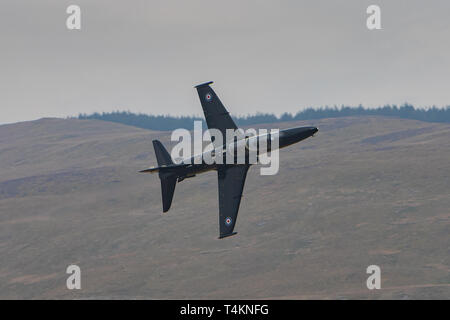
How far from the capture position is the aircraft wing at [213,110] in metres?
50.9

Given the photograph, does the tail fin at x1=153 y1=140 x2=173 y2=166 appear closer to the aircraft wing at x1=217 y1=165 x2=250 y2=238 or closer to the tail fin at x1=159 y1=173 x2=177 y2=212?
the tail fin at x1=159 y1=173 x2=177 y2=212

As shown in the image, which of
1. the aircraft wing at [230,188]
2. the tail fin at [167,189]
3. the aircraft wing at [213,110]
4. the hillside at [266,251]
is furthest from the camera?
the hillside at [266,251]

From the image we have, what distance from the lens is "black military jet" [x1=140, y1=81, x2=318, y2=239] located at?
47938 mm

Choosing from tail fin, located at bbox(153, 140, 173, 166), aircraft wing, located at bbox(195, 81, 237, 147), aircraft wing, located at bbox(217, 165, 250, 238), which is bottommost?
aircraft wing, located at bbox(217, 165, 250, 238)

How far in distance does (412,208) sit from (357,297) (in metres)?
59.8

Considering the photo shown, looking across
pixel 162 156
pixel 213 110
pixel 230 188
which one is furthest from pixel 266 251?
pixel 162 156

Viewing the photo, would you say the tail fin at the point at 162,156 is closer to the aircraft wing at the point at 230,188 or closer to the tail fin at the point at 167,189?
the tail fin at the point at 167,189

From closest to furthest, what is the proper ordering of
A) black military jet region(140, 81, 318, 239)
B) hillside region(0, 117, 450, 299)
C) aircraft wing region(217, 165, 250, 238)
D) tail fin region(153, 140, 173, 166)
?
black military jet region(140, 81, 318, 239) < tail fin region(153, 140, 173, 166) < aircraft wing region(217, 165, 250, 238) < hillside region(0, 117, 450, 299)

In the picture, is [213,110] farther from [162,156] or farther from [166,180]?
[166,180]

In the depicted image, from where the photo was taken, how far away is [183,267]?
518ft

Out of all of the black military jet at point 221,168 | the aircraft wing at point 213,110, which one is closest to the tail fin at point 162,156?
the black military jet at point 221,168

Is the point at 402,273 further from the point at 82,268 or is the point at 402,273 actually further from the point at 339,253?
the point at 82,268

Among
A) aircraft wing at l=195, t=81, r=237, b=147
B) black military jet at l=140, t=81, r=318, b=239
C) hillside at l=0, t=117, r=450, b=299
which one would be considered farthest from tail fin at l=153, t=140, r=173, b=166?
hillside at l=0, t=117, r=450, b=299
